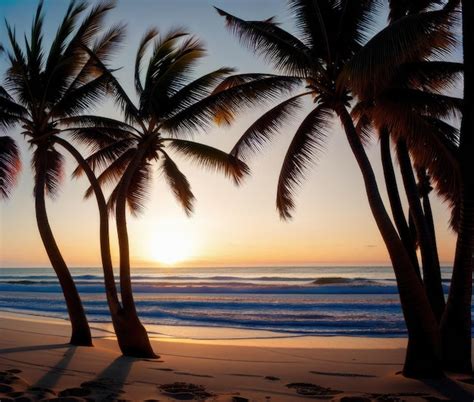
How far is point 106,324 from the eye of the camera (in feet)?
59.2

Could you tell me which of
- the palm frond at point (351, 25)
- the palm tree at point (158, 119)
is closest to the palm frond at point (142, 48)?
the palm tree at point (158, 119)

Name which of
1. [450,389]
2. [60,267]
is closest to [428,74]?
[450,389]

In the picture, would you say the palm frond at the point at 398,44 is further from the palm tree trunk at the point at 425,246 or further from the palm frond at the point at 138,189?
the palm frond at the point at 138,189

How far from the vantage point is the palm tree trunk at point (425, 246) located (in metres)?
8.51

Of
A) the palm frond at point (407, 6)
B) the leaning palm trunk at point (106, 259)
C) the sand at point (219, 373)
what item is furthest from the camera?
the leaning palm trunk at point (106, 259)

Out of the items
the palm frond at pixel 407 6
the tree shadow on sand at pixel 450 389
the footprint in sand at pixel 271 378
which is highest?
the palm frond at pixel 407 6

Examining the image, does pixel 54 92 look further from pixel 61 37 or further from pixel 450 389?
pixel 450 389

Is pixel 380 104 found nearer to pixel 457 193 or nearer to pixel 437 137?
pixel 437 137

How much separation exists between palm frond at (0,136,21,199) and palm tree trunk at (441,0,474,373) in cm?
1064

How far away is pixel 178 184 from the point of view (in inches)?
509

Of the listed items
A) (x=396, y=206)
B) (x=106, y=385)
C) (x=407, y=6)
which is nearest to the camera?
(x=106, y=385)

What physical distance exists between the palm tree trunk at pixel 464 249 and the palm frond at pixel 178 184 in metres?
7.32

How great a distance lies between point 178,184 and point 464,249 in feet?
25.8

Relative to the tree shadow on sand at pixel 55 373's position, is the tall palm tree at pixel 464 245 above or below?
above
